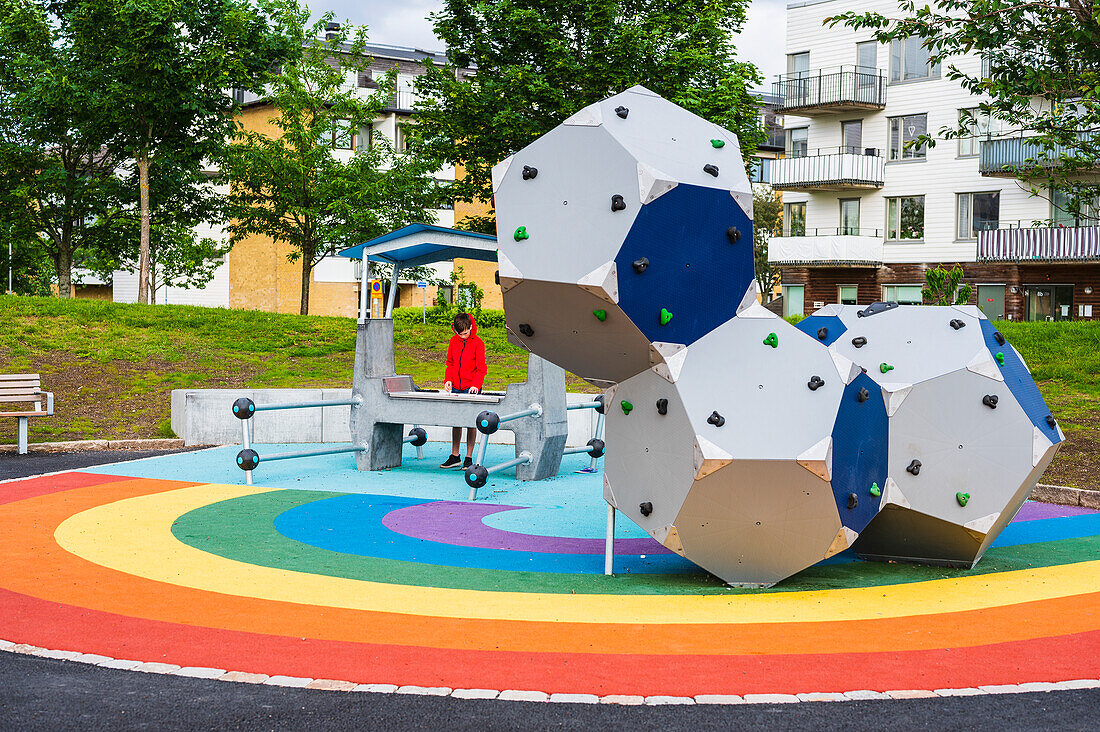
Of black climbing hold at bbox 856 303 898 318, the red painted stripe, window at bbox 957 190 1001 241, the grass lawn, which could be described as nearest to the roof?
the grass lawn

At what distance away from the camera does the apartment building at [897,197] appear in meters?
40.9

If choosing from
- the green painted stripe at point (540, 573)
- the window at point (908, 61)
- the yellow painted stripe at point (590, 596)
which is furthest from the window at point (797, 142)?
the yellow painted stripe at point (590, 596)

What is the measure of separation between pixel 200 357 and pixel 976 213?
31.9m

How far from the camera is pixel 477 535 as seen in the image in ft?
32.0

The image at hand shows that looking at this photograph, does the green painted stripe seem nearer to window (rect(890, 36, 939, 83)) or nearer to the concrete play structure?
the concrete play structure

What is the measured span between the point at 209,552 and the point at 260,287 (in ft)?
173

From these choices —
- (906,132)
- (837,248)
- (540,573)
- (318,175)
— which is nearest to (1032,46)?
(540,573)

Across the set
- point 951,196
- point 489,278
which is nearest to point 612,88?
A: point 951,196

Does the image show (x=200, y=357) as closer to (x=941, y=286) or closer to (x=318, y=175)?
(x=318, y=175)

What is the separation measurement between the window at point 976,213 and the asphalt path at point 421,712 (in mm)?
40644

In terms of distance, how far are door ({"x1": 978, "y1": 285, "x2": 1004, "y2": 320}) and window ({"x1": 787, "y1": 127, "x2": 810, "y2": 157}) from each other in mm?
10474

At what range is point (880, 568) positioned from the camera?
8352 mm

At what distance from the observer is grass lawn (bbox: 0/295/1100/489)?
18.0 meters

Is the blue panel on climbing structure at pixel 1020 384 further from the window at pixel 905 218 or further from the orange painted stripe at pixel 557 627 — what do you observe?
the window at pixel 905 218
